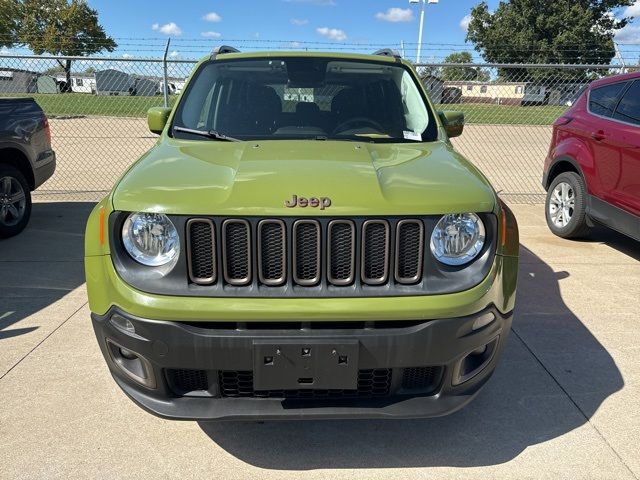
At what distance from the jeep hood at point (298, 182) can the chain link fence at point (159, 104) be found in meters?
5.20

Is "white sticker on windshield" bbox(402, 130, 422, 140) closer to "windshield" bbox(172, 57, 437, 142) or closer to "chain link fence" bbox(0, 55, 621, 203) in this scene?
"windshield" bbox(172, 57, 437, 142)

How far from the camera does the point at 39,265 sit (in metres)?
5.33

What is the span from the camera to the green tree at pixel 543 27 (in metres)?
49.8

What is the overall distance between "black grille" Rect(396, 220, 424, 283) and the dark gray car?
5.30 m

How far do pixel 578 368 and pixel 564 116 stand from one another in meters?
3.84

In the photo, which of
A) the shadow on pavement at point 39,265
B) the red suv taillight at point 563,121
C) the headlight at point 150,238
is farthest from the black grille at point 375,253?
the red suv taillight at point 563,121

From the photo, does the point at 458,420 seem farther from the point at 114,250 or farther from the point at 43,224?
the point at 43,224

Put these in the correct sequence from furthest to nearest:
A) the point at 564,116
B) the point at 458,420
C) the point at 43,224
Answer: the point at 43,224
the point at 564,116
the point at 458,420

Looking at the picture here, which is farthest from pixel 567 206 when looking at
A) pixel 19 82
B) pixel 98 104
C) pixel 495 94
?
pixel 98 104

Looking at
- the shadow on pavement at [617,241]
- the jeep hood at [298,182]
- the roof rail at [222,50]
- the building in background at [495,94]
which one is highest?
the roof rail at [222,50]

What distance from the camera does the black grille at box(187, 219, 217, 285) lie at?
7.50 ft

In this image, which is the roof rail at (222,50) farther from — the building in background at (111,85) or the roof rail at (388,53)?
the building in background at (111,85)

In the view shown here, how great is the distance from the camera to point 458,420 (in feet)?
9.64

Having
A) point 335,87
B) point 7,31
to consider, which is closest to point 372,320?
point 335,87
